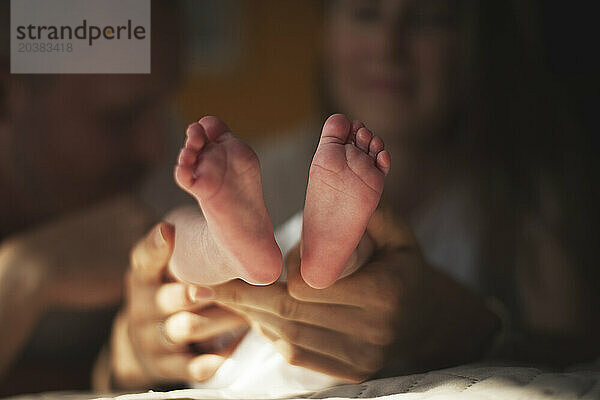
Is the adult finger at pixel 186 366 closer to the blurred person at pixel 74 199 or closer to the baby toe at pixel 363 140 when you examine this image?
the blurred person at pixel 74 199

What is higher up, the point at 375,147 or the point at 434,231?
the point at 375,147

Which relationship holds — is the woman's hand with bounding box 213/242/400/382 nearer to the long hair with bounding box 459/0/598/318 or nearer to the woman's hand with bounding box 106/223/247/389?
the woman's hand with bounding box 106/223/247/389

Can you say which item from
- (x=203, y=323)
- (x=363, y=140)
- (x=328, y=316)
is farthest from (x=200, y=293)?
(x=363, y=140)

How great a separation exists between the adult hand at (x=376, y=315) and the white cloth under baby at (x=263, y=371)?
1cm

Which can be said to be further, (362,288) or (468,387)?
(362,288)

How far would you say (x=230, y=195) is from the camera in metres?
0.72

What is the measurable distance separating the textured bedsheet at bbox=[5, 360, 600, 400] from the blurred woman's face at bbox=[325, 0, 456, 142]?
33 cm

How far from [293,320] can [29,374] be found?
1.26 feet

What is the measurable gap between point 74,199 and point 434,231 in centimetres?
51

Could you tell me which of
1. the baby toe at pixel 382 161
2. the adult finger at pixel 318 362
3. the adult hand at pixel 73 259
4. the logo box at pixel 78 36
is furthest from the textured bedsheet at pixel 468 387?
the logo box at pixel 78 36

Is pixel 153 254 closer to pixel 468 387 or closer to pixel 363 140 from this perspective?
pixel 363 140

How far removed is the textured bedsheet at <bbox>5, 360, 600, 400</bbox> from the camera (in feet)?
2.53

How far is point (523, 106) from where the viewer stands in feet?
3.18

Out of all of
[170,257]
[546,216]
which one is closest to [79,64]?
[170,257]
